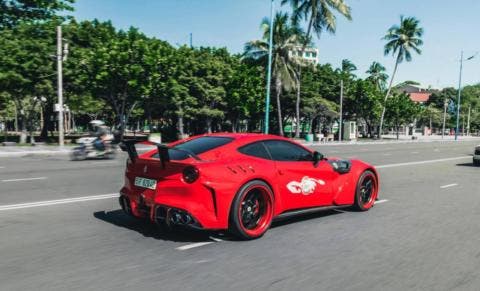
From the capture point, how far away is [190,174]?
4.95 metres

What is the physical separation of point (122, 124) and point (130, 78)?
4.60 meters

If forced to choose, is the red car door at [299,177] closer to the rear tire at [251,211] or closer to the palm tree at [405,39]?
the rear tire at [251,211]

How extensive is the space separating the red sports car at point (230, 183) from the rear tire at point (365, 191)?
2.01ft

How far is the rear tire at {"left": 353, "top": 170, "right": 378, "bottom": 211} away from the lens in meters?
7.13

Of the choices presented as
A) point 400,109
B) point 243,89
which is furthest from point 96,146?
point 400,109

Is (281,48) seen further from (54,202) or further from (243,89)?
(54,202)

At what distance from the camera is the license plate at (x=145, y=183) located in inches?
205

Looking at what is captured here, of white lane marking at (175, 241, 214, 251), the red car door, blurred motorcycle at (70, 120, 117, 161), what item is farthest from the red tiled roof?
white lane marking at (175, 241, 214, 251)

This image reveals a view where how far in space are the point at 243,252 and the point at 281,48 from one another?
4215 centimetres

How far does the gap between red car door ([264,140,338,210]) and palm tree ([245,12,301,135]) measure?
128ft

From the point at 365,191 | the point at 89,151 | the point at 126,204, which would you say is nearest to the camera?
the point at 126,204

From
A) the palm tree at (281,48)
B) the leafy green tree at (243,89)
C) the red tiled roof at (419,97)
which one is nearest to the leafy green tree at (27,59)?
the leafy green tree at (243,89)

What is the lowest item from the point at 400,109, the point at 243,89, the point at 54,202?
the point at 54,202

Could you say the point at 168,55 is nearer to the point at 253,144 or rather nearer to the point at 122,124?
the point at 122,124
